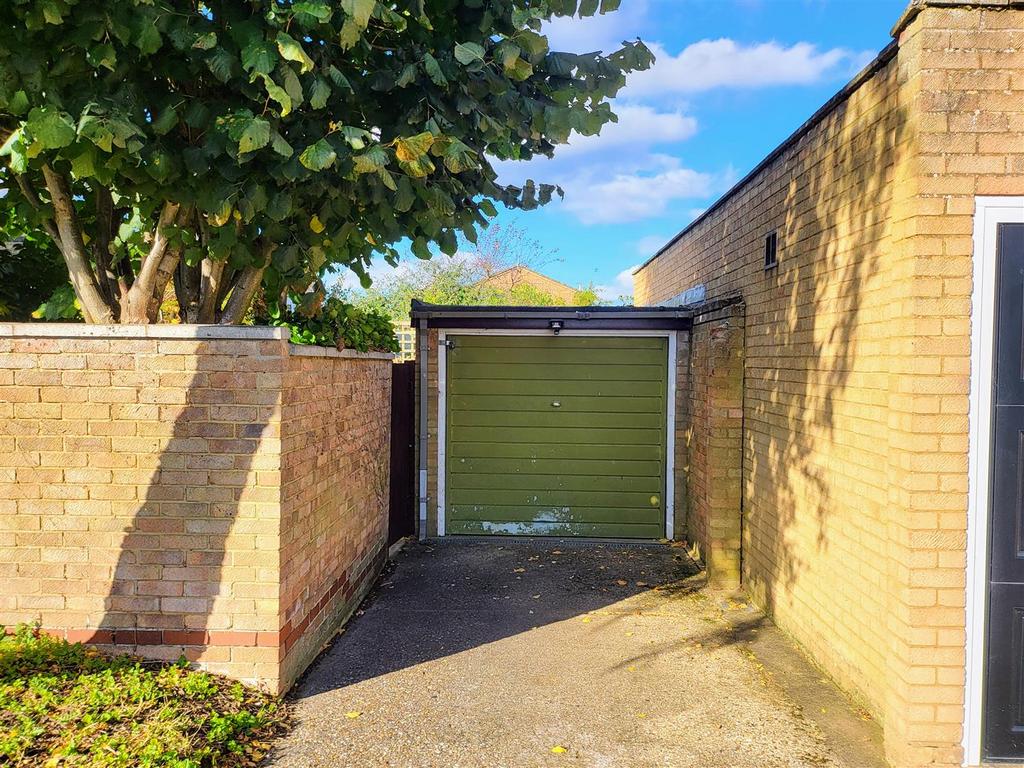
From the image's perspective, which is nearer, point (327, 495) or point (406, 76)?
point (406, 76)

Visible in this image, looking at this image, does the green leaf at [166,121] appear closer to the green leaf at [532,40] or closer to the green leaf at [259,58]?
the green leaf at [259,58]

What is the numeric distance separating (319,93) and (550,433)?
5103mm

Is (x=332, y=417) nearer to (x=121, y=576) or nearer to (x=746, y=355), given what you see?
(x=121, y=576)

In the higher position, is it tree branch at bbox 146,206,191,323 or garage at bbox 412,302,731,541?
tree branch at bbox 146,206,191,323

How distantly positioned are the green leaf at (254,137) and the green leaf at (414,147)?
0.57 metres

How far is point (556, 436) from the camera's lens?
24.5ft

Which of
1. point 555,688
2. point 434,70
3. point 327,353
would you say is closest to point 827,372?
point 555,688

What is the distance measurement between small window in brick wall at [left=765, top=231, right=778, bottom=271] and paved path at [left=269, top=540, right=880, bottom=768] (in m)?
2.80

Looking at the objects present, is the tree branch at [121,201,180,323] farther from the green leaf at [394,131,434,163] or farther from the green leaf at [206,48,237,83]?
the green leaf at [394,131,434,163]

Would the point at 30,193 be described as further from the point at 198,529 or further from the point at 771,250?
the point at 771,250

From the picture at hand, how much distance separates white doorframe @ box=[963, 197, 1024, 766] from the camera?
2979mm

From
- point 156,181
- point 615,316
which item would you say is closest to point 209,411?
point 156,181

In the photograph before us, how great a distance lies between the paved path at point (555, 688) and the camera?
3246 millimetres

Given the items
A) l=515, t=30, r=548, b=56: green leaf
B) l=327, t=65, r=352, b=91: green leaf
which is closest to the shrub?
l=327, t=65, r=352, b=91: green leaf
